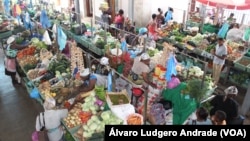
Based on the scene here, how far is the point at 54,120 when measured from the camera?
3.96 metres

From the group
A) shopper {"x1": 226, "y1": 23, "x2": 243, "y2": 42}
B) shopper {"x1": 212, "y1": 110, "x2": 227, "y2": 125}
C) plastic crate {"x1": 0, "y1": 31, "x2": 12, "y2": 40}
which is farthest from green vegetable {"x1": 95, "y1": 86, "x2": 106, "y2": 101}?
plastic crate {"x1": 0, "y1": 31, "x2": 12, "y2": 40}

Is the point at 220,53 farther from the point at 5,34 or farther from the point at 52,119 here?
the point at 5,34

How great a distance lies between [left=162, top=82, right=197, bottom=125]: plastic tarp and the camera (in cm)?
411

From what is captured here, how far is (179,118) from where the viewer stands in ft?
13.7

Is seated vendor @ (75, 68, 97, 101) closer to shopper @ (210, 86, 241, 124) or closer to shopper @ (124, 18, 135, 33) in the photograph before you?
shopper @ (210, 86, 241, 124)

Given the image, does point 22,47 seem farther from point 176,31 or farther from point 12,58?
point 176,31

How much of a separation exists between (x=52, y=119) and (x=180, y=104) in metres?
2.07

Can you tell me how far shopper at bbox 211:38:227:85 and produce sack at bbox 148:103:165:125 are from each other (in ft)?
8.14

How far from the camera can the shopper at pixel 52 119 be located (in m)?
3.90

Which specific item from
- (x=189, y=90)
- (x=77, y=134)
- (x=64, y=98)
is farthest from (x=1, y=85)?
(x=189, y=90)

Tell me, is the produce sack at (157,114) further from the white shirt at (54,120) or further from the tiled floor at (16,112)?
the tiled floor at (16,112)

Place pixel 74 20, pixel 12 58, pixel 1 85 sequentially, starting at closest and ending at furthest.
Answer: pixel 12 58, pixel 1 85, pixel 74 20

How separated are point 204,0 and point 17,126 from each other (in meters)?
8.34
